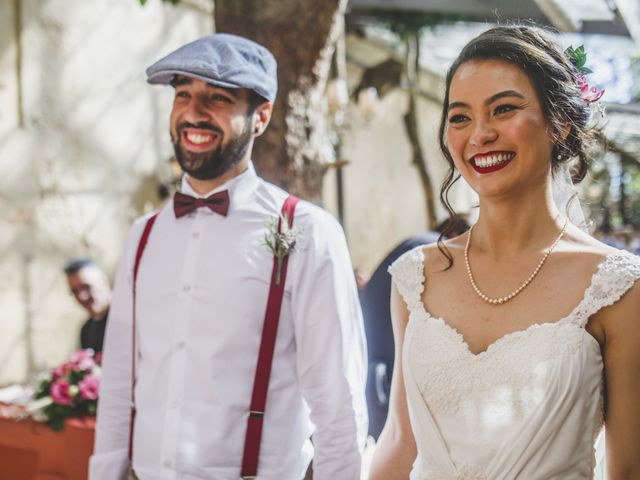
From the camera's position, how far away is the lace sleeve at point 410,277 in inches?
70.2

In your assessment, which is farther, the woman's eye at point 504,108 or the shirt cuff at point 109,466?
the shirt cuff at point 109,466

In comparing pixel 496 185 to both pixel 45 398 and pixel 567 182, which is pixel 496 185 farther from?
pixel 45 398

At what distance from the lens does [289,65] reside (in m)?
3.26

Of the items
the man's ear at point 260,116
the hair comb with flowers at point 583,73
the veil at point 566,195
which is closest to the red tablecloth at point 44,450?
the man's ear at point 260,116

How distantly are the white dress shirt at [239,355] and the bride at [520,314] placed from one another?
0.24 m

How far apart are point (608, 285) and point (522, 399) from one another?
1.01ft

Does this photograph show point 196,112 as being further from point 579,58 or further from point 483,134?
point 579,58

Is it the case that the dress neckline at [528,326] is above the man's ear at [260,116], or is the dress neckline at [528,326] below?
below

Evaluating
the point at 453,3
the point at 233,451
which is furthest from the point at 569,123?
the point at 453,3

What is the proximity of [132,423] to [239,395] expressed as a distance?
0.44 meters

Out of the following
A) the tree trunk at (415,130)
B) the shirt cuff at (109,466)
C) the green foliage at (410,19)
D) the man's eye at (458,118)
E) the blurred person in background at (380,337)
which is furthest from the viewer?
the green foliage at (410,19)

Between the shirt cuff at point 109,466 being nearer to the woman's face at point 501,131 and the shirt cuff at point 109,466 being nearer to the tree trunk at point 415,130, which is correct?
the woman's face at point 501,131

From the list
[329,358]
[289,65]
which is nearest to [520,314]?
[329,358]

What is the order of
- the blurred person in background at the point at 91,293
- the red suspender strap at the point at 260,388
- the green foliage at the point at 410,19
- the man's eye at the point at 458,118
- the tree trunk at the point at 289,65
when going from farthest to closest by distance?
1. the green foliage at the point at 410,19
2. the blurred person in background at the point at 91,293
3. the tree trunk at the point at 289,65
4. the red suspender strap at the point at 260,388
5. the man's eye at the point at 458,118
